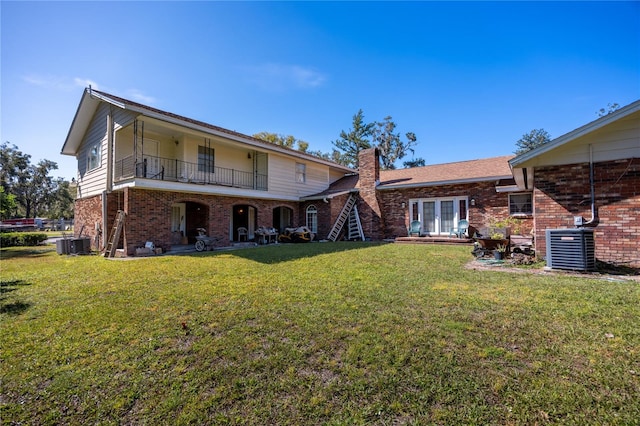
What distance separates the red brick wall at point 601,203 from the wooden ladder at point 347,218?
9.47 metres

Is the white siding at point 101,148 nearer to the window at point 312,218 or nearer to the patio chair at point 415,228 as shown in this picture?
the window at point 312,218

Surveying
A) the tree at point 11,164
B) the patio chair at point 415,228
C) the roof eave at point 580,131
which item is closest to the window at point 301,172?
the patio chair at point 415,228

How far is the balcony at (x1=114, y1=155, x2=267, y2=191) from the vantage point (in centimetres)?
1215

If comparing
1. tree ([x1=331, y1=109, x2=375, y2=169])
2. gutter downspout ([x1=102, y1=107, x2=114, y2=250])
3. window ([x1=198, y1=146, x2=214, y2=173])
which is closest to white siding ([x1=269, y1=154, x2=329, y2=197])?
window ([x1=198, y1=146, x2=214, y2=173])

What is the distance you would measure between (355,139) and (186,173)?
99.8ft

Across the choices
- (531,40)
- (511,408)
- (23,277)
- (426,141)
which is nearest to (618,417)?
(511,408)

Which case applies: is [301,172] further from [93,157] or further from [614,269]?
[614,269]

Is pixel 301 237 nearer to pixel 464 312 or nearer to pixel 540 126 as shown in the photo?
pixel 464 312

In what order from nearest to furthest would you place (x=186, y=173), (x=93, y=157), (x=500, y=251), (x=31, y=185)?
1. (x=500, y=251)
2. (x=186, y=173)
3. (x=93, y=157)
4. (x=31, y=185)

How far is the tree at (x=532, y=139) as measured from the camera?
146 feet

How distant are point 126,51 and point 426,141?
38562 mm

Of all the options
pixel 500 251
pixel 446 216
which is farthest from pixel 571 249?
pixel 446 216

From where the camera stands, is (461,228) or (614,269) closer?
(614,269)

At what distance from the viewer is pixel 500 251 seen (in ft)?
26.0
